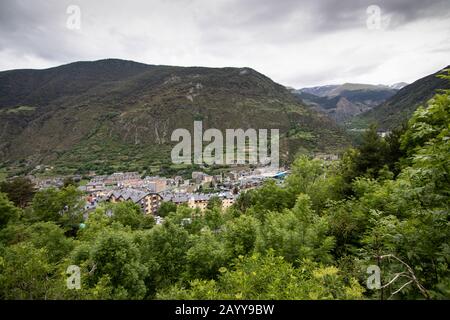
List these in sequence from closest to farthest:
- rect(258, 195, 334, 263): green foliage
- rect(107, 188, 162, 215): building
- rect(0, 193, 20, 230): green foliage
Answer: rect(258, 195, 334, 263): green foliage, rect(0, 193, 20, 230): green foliage, rect(107, 188, 162, 215): building

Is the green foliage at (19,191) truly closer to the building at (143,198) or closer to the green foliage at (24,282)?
the building at (143,198)

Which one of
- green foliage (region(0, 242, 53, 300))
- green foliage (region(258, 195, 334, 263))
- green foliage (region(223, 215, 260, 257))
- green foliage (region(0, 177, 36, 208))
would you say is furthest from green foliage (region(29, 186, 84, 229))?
green foliage (region(258, 195, 334, 263))

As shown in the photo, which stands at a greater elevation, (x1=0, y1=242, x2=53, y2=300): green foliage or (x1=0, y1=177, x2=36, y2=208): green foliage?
(x1=0, y1=242, x2=53, y2=300): green foliage

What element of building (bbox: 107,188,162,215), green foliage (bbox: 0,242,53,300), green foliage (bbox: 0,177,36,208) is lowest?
building (bbox: 107,188,162,215)

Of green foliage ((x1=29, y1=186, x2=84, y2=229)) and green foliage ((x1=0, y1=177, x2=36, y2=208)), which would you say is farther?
green foliage ((x1=0, y1=177, x2=36, y2=208))

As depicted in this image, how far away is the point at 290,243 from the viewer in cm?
1059

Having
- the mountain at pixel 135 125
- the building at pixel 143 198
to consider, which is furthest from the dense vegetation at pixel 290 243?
the mountain at pixel 135 125

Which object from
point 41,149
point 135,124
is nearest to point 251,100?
point 135,124

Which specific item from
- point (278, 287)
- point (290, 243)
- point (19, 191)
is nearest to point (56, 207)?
point (19, 191)

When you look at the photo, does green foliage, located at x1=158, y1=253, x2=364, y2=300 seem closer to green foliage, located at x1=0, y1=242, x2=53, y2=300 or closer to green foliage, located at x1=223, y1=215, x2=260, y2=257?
green foliage, located at x1=0, y1=242, x2=53, y2=300

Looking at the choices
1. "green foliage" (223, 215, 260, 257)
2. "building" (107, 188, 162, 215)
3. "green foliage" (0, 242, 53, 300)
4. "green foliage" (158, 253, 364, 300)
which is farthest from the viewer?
"building" (107, 188, 162, 215)

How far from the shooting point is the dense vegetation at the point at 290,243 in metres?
4.66

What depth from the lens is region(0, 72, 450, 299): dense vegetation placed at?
466 cm

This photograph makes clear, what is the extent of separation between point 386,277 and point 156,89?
686ft
